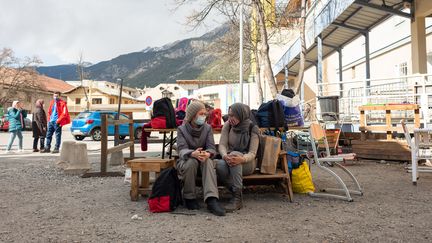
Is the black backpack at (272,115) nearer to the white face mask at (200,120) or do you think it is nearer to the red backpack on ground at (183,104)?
the white face mask at (200,120)

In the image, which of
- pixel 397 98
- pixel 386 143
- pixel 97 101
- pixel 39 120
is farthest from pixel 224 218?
pixel 97 101

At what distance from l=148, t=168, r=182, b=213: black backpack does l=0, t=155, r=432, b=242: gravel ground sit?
0.37ft

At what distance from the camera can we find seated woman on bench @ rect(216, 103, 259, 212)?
16.0 feet

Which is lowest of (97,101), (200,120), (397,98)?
(200,120)

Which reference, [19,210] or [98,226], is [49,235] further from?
[19,210]

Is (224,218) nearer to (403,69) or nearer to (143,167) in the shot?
(143,167)

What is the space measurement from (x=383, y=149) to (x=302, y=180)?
4.85 meters

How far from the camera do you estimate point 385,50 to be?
62.0 feet

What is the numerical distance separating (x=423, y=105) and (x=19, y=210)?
9391mm

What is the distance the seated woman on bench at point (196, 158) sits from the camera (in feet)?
15.5

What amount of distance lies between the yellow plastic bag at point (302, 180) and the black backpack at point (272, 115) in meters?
0.68

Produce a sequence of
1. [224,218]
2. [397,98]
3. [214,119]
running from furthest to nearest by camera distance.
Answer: [397,98]
[214,119]
[224,218]

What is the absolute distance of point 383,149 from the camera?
31.8ft

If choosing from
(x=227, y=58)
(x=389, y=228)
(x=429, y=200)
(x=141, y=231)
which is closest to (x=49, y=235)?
(x=141, y=231)
